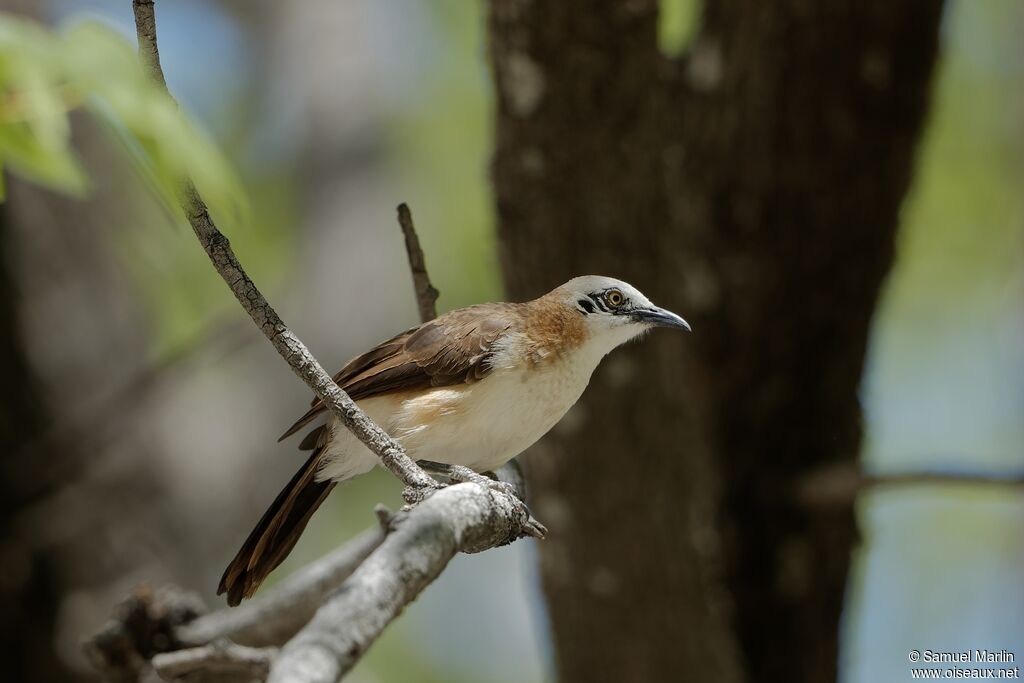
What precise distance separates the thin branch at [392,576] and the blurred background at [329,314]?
3.02 m

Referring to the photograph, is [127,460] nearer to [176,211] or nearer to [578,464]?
[578,464]

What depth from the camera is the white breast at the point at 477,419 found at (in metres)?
3.48

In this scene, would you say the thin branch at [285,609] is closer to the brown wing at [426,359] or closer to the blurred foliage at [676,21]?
the brown wing at [426,359]

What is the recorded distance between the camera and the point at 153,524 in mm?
7074

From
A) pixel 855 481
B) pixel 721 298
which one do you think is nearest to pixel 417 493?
pixel 855 481

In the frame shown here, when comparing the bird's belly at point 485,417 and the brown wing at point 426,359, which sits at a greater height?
the brown wing at point 426,359

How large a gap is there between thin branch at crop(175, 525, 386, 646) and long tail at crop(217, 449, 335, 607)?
82 centimetres

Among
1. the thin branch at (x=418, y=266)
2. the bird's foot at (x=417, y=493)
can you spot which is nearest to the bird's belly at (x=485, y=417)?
the thin branch at (x=418, y=266)

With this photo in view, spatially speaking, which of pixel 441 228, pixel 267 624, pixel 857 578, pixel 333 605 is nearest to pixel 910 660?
pixel 857 578

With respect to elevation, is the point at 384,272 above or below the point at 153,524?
above

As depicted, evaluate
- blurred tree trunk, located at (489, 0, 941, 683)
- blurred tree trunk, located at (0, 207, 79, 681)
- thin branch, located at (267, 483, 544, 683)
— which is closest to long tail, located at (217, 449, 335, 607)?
thin branch, located at (267, 483, 544, 683)

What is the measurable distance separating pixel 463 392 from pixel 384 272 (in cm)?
516

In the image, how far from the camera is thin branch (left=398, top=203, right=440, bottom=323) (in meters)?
3.68

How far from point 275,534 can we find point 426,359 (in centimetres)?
75
